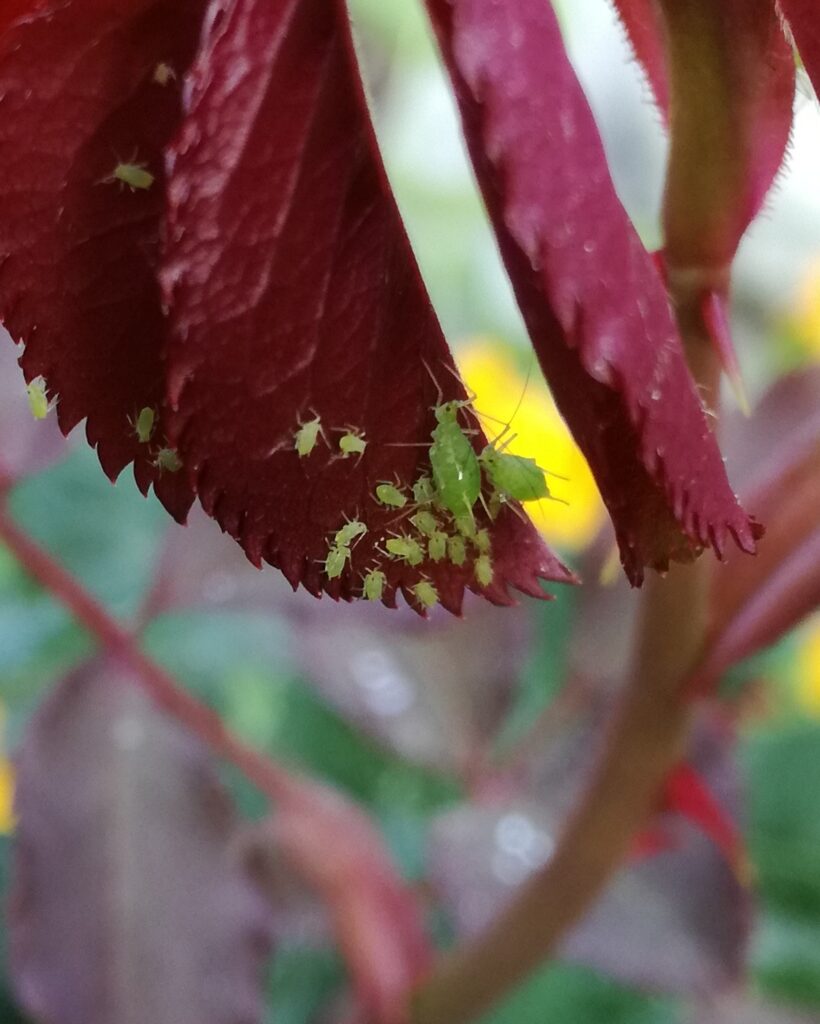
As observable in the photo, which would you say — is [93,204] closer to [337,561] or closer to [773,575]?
[337,561]

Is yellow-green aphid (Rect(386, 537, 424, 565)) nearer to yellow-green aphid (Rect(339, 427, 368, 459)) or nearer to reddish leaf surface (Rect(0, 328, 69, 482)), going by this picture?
yellow-green aphid (Rect(339, 427, 368, 459))

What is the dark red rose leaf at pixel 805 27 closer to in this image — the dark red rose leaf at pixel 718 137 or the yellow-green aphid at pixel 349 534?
the dark red rose leaf at pixel 718 137

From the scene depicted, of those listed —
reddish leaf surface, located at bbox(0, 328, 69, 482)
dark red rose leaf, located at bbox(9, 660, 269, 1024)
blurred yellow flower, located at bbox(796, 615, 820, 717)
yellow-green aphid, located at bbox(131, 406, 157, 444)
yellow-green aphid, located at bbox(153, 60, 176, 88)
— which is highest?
yellow-green aphid, located at bbox(153, 60, 176, 88)

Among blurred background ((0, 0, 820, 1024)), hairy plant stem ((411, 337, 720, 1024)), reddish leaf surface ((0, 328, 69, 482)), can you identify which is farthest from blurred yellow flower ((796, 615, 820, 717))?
reddish leaf surface ((0, 328, 69, 482))

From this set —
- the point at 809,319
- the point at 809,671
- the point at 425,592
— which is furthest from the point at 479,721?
the point at 809,319

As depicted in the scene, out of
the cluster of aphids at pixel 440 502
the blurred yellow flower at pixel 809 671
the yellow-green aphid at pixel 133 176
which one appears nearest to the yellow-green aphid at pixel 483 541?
the cluster of aphids at pixel 440 502

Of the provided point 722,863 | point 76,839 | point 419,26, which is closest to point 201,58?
point 76,839
